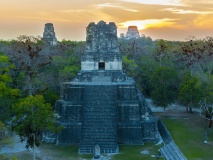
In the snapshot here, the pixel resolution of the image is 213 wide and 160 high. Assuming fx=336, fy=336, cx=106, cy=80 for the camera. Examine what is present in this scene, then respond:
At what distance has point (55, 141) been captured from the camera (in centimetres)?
1888

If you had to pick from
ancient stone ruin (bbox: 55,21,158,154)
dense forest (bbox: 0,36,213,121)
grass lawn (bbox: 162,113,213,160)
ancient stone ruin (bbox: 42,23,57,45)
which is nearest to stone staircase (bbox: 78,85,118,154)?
ancient stone ruin (bbox: 55,21,158,154)

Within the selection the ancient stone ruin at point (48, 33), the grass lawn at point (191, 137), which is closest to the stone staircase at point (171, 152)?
the grass lawn at point (191, 137)

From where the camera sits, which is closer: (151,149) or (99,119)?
(151,149)

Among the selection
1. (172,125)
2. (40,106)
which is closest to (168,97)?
(172,125)

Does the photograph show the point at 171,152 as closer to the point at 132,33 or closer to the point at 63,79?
the point at 63,79

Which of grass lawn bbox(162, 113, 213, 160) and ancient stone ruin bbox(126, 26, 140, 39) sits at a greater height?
ancient stone ruin bbox(126, 26, 140, 39)

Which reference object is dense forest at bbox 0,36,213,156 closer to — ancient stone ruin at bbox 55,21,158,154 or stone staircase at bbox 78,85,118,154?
ancient stone ruin at bbox 55,21,158,154

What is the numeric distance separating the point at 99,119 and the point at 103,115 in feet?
1.14

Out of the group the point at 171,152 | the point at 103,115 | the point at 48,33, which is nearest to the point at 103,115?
the point at 103,115

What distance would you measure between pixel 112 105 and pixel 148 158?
13.3 ft

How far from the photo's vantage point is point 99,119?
1823 centimetres

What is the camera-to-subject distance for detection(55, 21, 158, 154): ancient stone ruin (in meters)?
17.6

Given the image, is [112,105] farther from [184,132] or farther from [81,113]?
[184,132]

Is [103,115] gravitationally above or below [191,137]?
above
